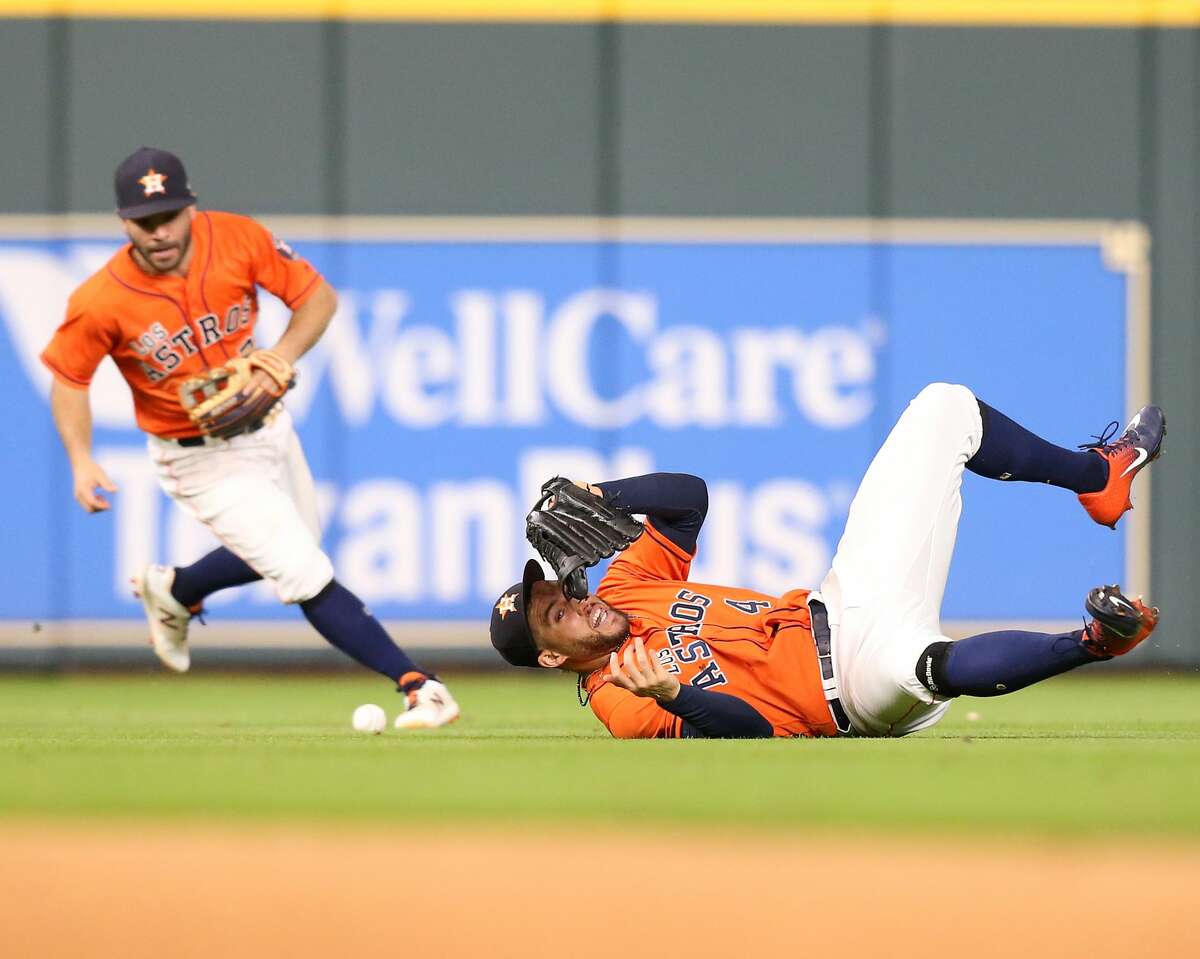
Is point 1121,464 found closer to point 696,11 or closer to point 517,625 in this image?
point 517,625

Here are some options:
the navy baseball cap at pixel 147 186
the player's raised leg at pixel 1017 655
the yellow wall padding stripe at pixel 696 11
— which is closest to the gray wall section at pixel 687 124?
the yellow wall padding stripe at pixel 696 11

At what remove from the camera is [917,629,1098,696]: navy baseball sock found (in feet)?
13.6

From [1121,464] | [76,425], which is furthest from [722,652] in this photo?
[76,425]

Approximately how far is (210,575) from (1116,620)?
2.98 meters

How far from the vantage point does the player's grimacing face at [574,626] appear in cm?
454

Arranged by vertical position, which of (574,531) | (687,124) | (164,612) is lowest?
(164,612)

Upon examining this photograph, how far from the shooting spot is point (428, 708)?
507cm

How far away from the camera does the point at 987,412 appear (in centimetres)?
476

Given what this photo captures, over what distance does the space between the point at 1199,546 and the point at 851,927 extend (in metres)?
6.61

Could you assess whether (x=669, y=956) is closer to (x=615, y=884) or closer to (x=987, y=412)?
(x=615, y=884)

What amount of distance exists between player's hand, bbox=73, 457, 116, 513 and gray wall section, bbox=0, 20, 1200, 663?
157 inches

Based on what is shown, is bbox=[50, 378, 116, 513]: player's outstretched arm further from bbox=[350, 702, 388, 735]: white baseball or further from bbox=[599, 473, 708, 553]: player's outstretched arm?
bbox=[599, 473, 708, 553]: player's outstretched arm

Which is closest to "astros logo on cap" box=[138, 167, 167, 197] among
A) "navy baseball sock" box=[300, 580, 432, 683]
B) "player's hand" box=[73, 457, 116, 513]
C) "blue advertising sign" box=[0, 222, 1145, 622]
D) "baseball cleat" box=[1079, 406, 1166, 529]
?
"player's hand" box=[73, 457, 116, 513]

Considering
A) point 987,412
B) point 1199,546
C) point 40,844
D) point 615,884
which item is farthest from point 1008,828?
point 1199,546
